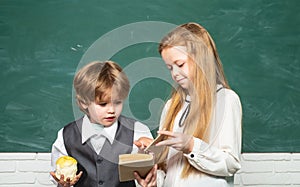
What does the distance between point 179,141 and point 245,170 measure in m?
0.93

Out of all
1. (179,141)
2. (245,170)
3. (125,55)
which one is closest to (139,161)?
(179,141)

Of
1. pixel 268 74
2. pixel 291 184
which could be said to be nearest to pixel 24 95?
pixel 268 74

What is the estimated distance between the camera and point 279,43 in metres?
2.30

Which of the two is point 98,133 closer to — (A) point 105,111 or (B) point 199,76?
(A) point 105,111

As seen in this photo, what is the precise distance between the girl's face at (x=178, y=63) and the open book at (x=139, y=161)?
0.18m

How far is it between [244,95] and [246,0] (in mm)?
399

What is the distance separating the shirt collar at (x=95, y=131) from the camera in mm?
1674

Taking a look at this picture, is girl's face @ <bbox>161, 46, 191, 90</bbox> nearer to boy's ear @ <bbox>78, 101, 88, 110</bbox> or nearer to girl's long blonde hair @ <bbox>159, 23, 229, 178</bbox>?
girl's long blonde hair @ <bbox>159, 23, 229, 178</bbox>

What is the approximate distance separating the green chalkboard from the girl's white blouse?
532 mm

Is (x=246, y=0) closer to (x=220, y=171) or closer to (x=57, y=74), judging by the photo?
(x=57, y=74)

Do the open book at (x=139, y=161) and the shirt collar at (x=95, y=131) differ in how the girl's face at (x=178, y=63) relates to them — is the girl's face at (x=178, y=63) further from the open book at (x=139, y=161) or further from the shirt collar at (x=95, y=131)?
the shirt collar at (x=95, y=131)

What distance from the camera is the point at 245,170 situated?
2283mm

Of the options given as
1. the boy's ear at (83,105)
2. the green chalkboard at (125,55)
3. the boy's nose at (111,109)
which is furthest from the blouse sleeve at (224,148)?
the green chalkboard at (125,55)

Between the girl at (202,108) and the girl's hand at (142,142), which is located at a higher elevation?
the girl at (202,108)
